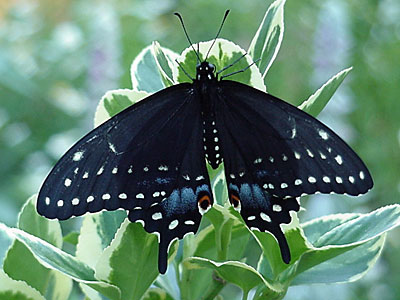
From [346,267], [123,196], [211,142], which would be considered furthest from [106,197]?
[346,267]

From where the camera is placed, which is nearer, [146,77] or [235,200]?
[235,200]

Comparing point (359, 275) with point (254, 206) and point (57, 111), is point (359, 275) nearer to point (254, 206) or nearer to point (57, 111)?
point (254, 206)

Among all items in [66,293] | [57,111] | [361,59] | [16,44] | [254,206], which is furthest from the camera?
[16,44]

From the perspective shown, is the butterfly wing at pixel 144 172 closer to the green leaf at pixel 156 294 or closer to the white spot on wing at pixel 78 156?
the white spot on wing at pixel 78 156

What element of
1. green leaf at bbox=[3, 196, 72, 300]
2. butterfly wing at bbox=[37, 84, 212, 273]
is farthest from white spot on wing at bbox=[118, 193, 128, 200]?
green leaf at bbox=[3, 196, 72, 300]

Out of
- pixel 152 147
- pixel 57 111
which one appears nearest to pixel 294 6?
pixel 57 111

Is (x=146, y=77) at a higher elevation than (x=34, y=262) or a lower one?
higher

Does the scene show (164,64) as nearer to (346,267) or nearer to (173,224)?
(173,224)
